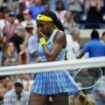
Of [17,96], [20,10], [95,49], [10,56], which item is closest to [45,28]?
[17,96]

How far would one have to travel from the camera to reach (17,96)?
9.31m

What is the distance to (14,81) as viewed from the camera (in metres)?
9.41

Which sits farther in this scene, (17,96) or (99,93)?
(17,96)

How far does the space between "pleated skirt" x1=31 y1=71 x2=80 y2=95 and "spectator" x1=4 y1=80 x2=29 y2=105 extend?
683 millimetres

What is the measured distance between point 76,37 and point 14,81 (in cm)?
668

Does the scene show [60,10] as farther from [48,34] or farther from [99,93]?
[48,34]

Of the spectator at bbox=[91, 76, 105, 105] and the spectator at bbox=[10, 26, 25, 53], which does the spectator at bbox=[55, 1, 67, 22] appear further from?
the spectator at bbox=[91, 76, 105, 105]

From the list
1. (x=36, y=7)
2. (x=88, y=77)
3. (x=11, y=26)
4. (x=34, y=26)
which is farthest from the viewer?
(x=36, y=7)

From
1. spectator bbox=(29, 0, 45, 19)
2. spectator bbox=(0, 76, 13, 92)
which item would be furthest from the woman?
spectator bbox=(29, 0, 45, 19)

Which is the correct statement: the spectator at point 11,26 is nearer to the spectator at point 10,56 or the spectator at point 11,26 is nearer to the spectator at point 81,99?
the spectator at point 10,56

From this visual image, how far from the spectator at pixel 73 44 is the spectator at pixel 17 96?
3.72 metres

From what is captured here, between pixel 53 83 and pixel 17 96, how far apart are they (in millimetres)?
1257

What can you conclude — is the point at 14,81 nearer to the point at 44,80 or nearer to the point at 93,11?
the point at 44,80

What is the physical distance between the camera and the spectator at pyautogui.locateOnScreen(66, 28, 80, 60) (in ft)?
45.1
